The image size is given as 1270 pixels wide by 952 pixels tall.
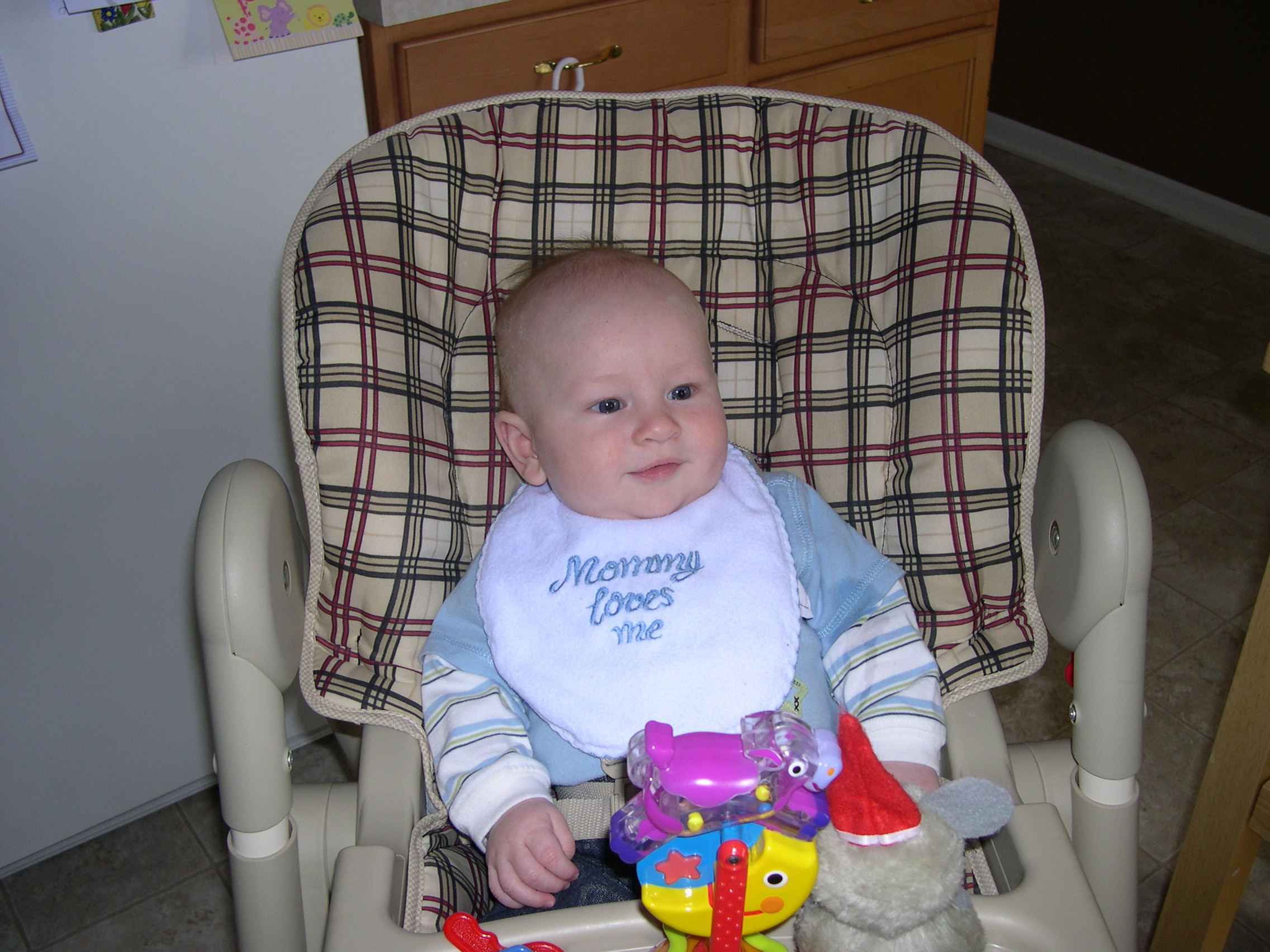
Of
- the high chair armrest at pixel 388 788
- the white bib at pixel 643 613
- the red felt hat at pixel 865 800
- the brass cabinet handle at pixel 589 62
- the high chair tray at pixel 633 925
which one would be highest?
the brass cabinet handle at pixel 589 62

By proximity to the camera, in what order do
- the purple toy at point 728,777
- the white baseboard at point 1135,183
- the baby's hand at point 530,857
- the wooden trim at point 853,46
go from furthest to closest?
the white baseboard at point 1135,183 < the wooden trim at point 853,46 < the baby's hand at point 530,857 < the purple toy at point 728,777

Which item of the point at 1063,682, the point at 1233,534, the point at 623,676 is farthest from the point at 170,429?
the point at 1233,534

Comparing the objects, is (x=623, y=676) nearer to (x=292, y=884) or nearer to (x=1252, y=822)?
(x=292, y=884)

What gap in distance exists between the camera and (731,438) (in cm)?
102

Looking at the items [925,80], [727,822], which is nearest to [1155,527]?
[925,80]

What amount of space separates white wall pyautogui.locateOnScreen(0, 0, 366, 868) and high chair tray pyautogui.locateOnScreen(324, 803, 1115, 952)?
65 centimetres

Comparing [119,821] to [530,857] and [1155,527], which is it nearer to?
[530,857]

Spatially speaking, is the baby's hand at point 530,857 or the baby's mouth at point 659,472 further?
the baby's mouth at point 659,472

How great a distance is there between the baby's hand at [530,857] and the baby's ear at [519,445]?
0.29 metres

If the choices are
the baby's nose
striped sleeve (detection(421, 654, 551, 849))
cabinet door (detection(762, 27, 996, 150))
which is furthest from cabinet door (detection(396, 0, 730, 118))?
striped sleeve (detection(421, 654, 551, 849))

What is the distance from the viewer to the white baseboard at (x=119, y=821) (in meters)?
1.40

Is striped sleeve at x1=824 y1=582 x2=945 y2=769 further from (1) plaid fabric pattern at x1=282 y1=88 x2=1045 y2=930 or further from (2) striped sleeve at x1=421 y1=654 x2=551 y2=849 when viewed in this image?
(2) striped sleeve at x1=421 y1=654 x2=551 y2=849

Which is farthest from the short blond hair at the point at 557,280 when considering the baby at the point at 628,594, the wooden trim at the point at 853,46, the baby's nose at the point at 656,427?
the wooden trim at the point at 853,46

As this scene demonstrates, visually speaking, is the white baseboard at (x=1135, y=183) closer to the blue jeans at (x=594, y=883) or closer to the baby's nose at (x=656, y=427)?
the baby's nose at (x=656, y=427)
